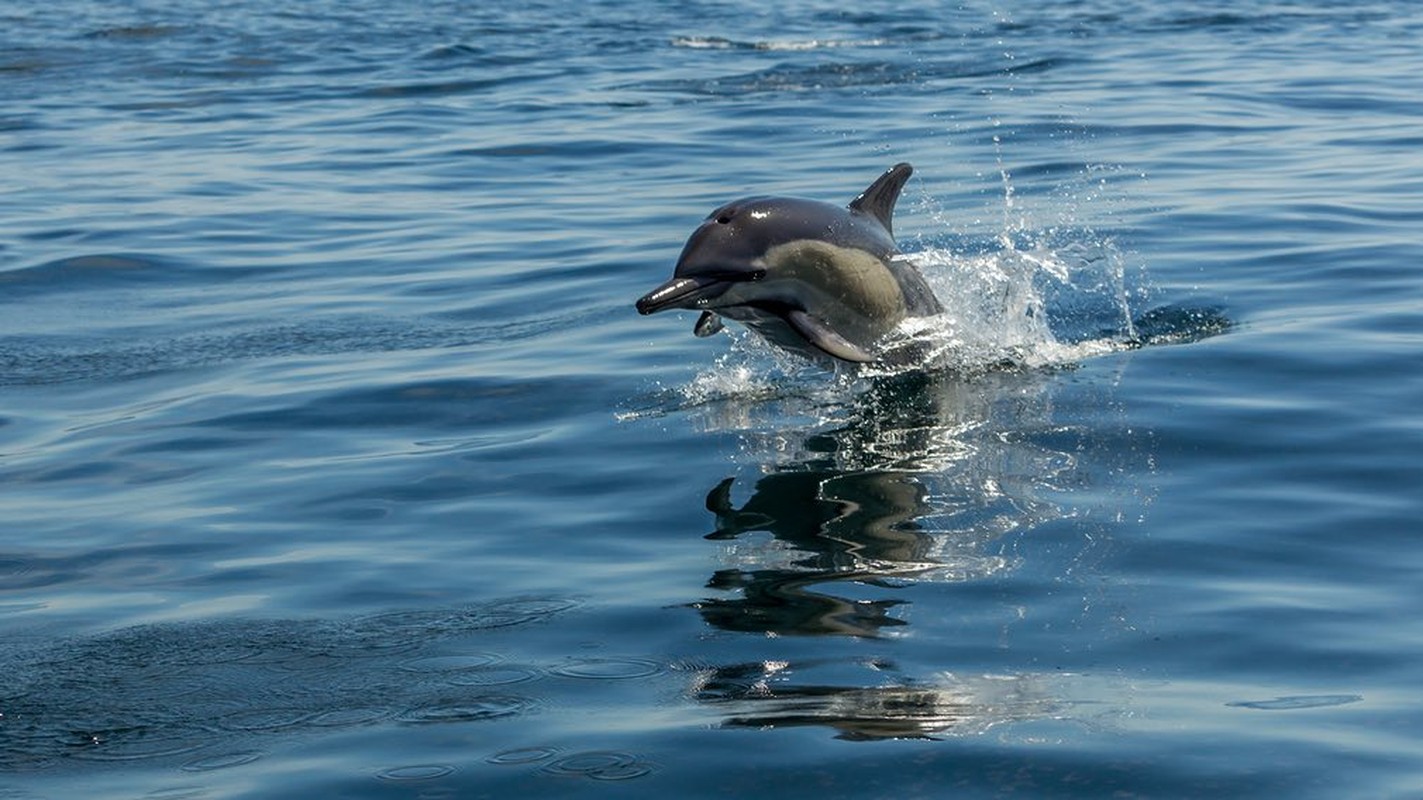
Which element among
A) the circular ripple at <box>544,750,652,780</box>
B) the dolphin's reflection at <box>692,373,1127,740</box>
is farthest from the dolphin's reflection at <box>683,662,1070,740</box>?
the circular ripple at <box>544,750,652,780</box>

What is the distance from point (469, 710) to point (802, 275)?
375cm

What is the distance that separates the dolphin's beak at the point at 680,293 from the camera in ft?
30.6

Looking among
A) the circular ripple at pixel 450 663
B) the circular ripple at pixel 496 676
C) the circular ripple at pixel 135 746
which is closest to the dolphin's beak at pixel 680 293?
the circular ripple at pixel 450 663

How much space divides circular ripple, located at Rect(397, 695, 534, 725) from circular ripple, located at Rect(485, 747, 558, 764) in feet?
1.03

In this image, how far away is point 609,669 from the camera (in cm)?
670

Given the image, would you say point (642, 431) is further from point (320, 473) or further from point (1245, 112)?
point (1245, 112)

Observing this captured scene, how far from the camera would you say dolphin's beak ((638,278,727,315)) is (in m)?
9.31

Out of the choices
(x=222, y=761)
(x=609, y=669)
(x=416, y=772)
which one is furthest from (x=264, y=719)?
(x=609, y=669)

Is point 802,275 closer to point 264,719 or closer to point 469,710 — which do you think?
point 469,710

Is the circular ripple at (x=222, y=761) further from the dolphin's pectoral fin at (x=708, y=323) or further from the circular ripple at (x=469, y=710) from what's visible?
the dolphin's pectoral fin at (x=708, y=323)

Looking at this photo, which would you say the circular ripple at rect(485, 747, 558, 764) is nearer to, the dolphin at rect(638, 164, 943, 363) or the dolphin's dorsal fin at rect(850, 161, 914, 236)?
the dolphin at rect(638, 164, 943, 363)

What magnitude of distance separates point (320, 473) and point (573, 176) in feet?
30.7

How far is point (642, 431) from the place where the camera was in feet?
32.7

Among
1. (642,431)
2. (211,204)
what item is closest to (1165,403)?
(642,431)
